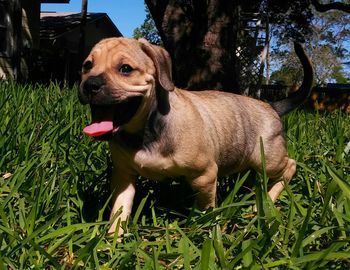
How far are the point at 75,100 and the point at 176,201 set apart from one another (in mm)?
→ 2608

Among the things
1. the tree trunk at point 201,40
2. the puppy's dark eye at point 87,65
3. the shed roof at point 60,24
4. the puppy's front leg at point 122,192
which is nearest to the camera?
the puppy's dark eye at point 87,65

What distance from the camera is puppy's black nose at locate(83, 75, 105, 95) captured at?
105 inches

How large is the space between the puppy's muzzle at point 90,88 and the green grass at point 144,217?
522mm

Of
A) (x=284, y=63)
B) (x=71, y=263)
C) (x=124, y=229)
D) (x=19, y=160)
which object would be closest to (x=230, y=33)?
(x=19, y=160)

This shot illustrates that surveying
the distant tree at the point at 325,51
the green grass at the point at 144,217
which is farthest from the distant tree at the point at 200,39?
the distant tree at the point at 325,51

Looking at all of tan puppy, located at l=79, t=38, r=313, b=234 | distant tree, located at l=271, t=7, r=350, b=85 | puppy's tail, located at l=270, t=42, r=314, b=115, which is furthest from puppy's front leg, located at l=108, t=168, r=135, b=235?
distant tree, located at l=271, t=7, r=350, b=85

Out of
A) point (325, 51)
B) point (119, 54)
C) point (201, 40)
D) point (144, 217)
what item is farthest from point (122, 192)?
point (325, 51)

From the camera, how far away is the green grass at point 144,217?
218 centimetres

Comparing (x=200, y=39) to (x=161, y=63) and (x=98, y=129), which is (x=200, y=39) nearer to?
(x=161, y=63)

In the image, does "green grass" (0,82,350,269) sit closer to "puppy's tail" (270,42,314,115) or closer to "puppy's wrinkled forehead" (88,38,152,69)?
"puppy's tail" (270,42,314,115)

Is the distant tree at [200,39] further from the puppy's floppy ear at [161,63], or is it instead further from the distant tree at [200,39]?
the puppy's floppy ear at [161,63]

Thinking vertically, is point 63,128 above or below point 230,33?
A: below

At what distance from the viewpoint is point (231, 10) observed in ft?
28.1

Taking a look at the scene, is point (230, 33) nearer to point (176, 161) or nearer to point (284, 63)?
point (176, 161)
